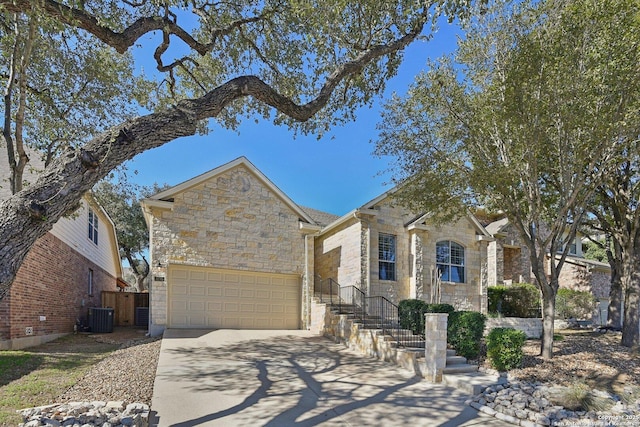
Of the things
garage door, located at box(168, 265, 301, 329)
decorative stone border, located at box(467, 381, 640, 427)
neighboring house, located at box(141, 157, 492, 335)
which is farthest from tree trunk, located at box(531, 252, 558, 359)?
garage door, located at box(168, 265, 301, 329)

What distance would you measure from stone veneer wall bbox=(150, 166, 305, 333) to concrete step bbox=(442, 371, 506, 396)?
7306mm

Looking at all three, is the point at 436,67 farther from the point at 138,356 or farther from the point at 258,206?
the point at 138,356

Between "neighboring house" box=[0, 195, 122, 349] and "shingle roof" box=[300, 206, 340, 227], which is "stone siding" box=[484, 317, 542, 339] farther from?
"neighboring house" box=[0, 195, 122, 349]

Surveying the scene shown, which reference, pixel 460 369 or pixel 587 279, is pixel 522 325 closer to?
pixel 460 369

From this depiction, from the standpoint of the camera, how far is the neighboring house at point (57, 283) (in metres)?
10.2

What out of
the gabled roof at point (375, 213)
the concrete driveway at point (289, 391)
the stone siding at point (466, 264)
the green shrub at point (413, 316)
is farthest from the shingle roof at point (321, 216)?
the concrete driveway at point (289, 391)

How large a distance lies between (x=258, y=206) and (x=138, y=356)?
6.54m

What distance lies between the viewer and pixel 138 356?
9.27 metres

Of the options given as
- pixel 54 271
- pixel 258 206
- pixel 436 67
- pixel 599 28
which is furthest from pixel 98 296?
pixel 599 28

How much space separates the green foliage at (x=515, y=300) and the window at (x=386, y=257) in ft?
17.4

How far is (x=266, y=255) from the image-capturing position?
14.2 metres

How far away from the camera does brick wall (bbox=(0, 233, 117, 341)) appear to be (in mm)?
10102

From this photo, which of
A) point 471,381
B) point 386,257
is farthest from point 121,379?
point 386,257

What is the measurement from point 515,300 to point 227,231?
1292 centimetres
